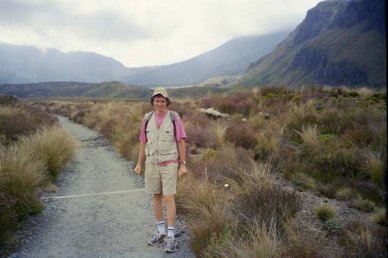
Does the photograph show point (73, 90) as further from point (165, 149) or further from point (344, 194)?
point (165, 149)

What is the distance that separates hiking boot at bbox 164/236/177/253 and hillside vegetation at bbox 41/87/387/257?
0.27 m

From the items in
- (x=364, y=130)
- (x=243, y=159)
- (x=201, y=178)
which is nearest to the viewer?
(x=201, y=178)

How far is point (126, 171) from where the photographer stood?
1045 centimetres

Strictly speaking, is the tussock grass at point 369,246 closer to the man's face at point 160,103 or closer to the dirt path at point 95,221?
the dirt path at point 95,221

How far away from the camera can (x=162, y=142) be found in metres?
5.02

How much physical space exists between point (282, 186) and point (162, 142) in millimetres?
2882

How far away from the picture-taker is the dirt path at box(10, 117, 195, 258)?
17.4ft

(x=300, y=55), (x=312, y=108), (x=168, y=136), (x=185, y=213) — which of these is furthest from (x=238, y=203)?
(x=300, y=55)

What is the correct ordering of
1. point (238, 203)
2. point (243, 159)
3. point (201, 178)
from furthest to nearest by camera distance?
point (243, 159) → point (201, 178) → point (238, 203)

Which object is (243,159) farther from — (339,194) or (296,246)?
(296,246)

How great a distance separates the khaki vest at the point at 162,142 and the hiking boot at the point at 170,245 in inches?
42.9

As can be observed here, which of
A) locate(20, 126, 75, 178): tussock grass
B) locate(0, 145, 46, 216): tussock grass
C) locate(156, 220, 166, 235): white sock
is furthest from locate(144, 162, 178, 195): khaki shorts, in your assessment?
locate(20, 126, 75, 178): tussock grass

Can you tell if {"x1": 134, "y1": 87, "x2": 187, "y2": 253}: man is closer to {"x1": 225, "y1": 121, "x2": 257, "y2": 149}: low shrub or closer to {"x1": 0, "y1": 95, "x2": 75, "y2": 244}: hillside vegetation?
{"x1": 0, "y1": 95, "x2": 75, "y2": 244}: hillside vegetation

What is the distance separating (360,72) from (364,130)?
114256mm
